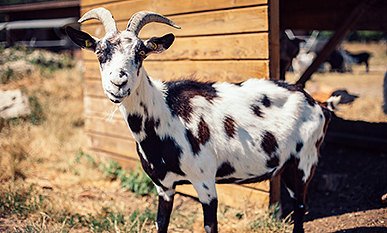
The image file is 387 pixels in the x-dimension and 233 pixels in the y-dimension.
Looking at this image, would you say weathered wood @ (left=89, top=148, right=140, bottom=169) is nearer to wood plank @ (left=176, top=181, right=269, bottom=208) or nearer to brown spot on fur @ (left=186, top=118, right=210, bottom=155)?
wood plank @ (left=176, top=181, right=269, bottom=208)

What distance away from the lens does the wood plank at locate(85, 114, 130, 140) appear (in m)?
5.21

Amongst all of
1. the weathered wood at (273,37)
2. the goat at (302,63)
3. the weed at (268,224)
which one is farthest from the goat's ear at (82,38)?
the goat at (302,63)

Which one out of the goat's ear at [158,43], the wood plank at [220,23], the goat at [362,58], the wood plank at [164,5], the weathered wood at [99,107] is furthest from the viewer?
the goat at [362,58]

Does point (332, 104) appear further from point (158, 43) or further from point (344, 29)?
point (158, 43)

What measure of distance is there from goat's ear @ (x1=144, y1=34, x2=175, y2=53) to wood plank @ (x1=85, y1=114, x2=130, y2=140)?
9.30 feet

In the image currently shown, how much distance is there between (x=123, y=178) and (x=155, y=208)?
1107 millimetres

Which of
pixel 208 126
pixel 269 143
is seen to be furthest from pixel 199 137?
pixel 269 143

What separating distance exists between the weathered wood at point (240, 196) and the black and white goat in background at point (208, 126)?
0.62 m

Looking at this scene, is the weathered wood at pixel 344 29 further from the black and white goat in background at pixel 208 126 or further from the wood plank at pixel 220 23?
the black and white goat in background at pixel 208 126

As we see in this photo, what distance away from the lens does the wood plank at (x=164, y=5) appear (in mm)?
3636

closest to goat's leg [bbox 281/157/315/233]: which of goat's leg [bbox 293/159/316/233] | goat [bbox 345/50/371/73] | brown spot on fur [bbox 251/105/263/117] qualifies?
goat's leg [bbox 293/159/316/233]

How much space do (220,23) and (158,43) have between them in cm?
154

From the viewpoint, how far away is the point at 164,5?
4348 millimetres

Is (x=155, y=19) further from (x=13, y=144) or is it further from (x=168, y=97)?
(x=13, y=144)
